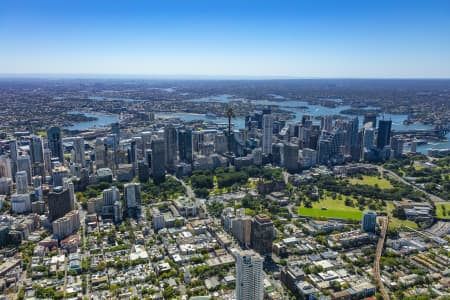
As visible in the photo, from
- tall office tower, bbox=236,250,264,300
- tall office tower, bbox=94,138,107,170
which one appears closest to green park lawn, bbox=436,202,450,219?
tall office tower, bbox=236,250,264,300

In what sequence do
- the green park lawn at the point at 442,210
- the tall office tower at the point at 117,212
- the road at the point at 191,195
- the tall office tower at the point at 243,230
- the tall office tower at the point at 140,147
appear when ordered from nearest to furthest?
1. the tall office tower at the point at 243,230
2. the tall office tower at the point at 117,212
3. the green park lawn at the point at 442,210
4. the road at the point at 191,195
5. the tall office tower at the point at 140,147

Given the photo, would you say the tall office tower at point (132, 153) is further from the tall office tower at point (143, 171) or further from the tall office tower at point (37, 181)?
the tall office tower at point (37, 181)

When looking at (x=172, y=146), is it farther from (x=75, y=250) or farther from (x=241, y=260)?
(x=241, y=260)

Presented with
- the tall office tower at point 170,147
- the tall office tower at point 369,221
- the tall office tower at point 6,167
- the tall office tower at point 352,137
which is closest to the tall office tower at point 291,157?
the tall office tower at point 352,137

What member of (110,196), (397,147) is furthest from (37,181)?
(397,147)

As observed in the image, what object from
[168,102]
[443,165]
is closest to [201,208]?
[443,165]

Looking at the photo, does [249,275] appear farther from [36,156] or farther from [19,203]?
[36,156]

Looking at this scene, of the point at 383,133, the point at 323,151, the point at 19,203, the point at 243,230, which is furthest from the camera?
the point at 383,133
